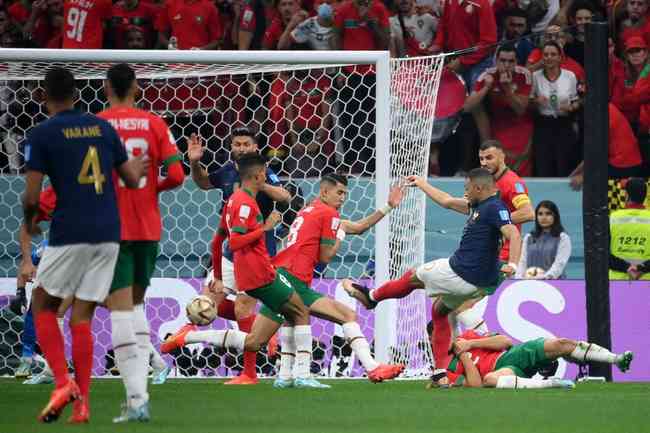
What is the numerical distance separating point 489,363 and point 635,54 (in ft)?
18.0

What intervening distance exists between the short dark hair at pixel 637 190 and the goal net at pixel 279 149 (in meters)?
2.49

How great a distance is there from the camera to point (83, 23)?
52.8ft

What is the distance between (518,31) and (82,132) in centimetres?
940

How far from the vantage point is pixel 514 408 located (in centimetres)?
841

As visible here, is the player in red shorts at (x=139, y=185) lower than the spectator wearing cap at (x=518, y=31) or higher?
lower

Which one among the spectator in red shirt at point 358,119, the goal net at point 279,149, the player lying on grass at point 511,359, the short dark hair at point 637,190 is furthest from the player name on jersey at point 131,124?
the short dark hair at point 637,190

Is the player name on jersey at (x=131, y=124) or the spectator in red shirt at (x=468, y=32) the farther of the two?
the spectator in red shirt at (x=468, y=32)

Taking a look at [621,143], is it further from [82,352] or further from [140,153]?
[82,352]

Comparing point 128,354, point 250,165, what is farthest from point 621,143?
point 128,354

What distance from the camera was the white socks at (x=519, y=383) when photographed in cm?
1064

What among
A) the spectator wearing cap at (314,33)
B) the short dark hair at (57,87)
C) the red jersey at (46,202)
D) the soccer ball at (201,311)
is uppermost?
the spectator wearing cap at (314,33)

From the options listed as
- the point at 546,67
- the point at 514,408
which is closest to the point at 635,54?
the point at 546,67

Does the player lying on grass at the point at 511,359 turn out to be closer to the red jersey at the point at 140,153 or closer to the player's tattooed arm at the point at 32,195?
the red jersey at the point at 140,153

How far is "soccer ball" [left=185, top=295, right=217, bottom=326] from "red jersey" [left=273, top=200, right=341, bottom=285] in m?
0.80
